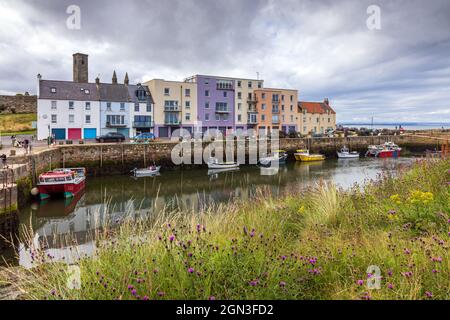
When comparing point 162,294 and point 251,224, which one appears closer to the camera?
point 162,294

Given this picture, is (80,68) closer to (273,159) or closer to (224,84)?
(224,84)

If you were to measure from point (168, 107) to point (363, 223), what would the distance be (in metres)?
50.9

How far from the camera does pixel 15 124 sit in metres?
56.1

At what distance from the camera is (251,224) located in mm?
6516

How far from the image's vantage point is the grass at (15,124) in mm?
53594

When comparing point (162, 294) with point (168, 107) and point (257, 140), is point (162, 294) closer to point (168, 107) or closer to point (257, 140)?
point (257, 140)

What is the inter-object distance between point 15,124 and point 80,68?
14027 mm

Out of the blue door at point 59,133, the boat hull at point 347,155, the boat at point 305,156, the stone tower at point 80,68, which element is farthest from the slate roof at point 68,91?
the boat hull at point 347,155

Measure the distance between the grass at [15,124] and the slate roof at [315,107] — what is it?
5160cm

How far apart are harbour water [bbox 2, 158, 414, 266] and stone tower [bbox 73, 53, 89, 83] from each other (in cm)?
3303

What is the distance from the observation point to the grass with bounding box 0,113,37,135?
5359cm

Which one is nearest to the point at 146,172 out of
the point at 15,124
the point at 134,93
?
the point at 134,93

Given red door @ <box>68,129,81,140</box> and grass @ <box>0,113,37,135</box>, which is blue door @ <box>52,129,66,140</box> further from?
grass @ <box>0,113,37,135</box>
